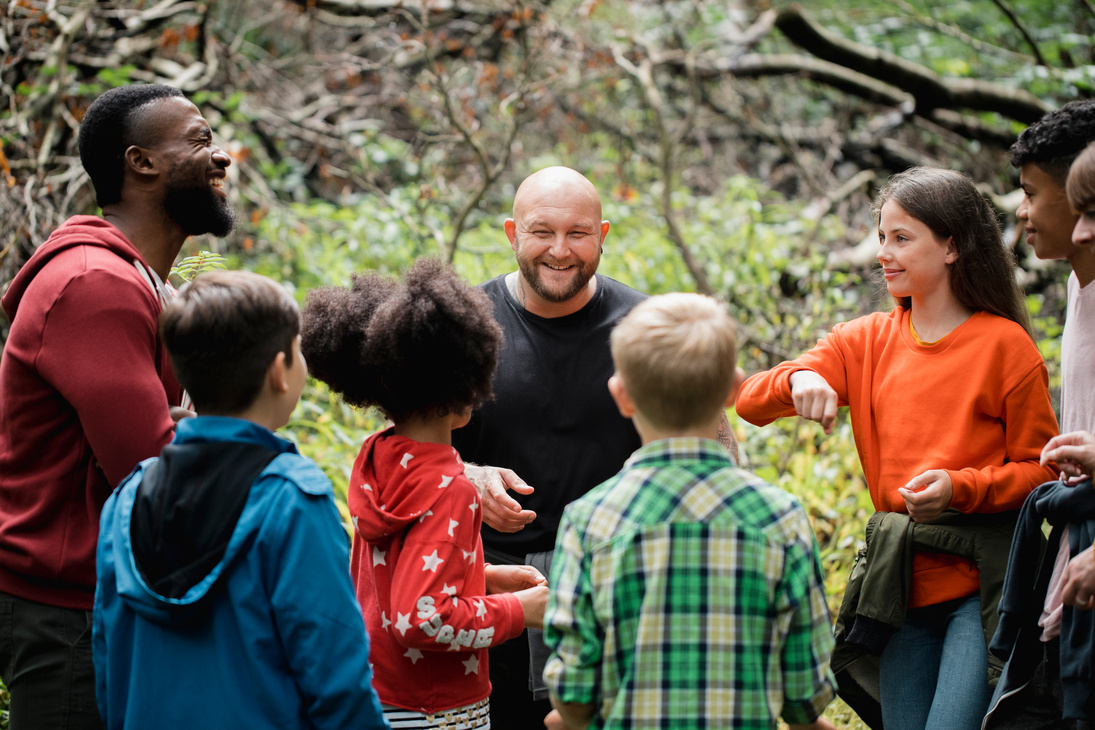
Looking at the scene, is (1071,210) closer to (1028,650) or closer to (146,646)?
(1028,650)

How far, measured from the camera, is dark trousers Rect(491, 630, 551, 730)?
9.82ft

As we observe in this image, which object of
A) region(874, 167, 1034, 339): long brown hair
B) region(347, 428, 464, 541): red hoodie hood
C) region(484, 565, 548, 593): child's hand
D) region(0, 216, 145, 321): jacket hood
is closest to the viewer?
region(347, 428, 464, 541): red hoodie hood

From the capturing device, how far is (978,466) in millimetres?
2553

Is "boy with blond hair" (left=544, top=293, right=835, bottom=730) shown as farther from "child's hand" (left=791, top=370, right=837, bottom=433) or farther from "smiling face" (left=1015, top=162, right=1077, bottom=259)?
"smiling face" (left=1015, top=162, right=1077, bottom=259)

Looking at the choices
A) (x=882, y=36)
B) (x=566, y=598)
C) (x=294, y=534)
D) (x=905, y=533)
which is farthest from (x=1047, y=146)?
(x=882, y=36)

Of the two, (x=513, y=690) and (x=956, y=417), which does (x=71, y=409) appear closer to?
(x=513, y=690)

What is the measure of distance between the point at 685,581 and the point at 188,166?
173 cm

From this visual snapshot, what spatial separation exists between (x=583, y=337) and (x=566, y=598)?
55.8 inches

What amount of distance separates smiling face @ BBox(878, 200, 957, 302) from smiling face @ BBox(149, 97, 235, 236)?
6.25 ft

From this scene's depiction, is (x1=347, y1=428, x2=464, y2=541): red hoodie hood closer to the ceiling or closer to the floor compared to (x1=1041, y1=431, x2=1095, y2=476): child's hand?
closer to the floor

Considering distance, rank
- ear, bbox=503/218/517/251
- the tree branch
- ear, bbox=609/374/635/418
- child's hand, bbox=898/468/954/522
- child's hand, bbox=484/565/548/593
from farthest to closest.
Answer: the tree branch < ear, bbox=503/218/517/251 < child's hand, bbox=484/565/548/593 < child's hand, bbox=898/468/954/522 < ear, bbox=609/374/635/418

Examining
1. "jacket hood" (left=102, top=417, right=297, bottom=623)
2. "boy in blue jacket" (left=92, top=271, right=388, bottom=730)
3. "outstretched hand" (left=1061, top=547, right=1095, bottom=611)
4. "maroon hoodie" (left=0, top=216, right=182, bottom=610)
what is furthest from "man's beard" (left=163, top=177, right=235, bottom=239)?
"outstretched hand" (left=1061, top=547, right=1095, bottom=611)

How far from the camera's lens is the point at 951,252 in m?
2.65

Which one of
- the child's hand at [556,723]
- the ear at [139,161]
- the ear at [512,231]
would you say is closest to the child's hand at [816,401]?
the child's hand at [556,723]
